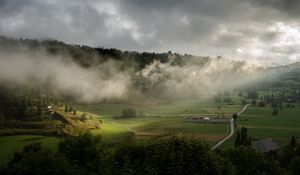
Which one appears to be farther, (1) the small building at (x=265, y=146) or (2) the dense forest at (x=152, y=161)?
(1) the small building at (x=265, y=146)

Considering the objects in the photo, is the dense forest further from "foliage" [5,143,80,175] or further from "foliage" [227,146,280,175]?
"foliage" [227,146,280,175]

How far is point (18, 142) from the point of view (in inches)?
6088

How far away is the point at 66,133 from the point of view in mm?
176375

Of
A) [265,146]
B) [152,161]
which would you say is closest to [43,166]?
[152,161]

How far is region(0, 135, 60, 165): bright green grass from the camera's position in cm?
13865

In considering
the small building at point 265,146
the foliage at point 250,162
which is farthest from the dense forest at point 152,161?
the small building at point 265,146

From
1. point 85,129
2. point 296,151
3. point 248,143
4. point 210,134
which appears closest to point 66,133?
point 85,129

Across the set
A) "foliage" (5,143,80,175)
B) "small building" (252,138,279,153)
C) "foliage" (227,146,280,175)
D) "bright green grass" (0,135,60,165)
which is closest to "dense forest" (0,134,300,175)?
"foliage" (5,143,80,175)

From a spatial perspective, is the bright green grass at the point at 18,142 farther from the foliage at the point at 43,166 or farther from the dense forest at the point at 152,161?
the foliage at the point at 43,166

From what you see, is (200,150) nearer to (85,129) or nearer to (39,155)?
(39,155)

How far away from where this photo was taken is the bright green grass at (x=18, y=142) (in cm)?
13865

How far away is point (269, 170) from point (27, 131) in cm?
11880

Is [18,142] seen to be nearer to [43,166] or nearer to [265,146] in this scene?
[43,166]

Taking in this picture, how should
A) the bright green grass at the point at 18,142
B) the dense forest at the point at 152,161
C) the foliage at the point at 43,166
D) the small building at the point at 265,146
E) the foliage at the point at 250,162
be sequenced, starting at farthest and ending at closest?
the bright green grass at the point at 18,142, the small building at the point at 265,146, the foliage at the point at 250,162, the foliage at the point at 43,166, the dense forest at the point at 152,161
